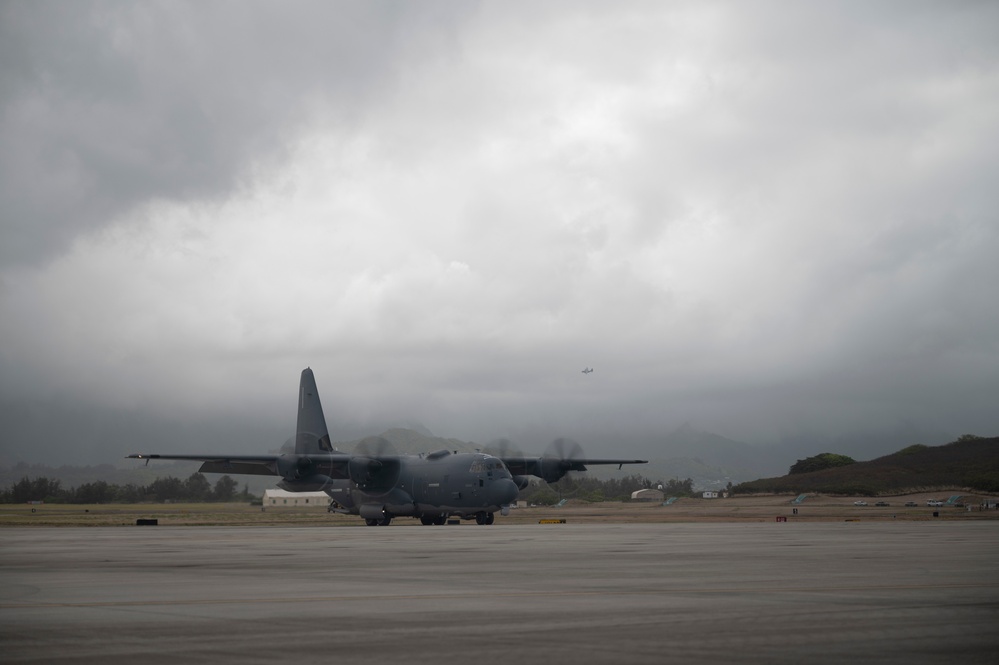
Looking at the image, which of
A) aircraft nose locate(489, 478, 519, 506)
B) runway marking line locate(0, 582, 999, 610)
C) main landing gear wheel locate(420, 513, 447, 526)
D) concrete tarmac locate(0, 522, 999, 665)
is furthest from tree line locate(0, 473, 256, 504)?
runway marking line locate(0, 582, 999, 610)

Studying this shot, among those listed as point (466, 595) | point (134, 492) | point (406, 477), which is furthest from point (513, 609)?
point (134, 492)

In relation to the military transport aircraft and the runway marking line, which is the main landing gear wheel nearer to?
the military transport aircraft

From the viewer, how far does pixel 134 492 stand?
137000 millimetres

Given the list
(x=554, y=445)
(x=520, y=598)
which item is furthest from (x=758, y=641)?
(x=554, y=445)

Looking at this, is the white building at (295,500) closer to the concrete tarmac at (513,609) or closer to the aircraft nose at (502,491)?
the aircraft nose at (502,491)

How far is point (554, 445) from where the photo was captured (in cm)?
6975

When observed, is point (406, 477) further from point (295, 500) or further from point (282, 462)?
point (295, 500)

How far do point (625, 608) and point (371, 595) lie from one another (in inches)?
171

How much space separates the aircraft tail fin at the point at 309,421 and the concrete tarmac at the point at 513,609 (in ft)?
157

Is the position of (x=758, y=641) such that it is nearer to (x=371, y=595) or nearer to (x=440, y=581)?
(x=371, y=595)

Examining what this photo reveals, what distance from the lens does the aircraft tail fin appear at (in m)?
72.2

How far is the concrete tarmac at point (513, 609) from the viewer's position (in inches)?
367

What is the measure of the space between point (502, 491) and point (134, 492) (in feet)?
313

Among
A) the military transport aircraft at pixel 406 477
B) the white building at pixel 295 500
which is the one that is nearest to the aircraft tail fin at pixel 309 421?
the military transport aircraft at pixel 406 477
